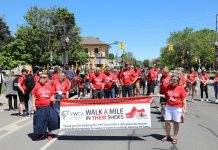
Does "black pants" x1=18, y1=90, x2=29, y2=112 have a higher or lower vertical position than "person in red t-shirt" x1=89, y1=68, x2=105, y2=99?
lower

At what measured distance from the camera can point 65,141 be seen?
9.05 m

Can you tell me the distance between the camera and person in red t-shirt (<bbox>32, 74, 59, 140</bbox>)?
9.25m

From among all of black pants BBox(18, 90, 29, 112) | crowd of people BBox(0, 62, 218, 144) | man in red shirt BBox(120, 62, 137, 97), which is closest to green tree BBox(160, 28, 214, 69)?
crowd of people BBox(0, 62, 218, 144)

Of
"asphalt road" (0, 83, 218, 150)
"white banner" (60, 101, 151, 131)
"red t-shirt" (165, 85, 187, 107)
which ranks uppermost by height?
"red t-shirt" (165, 85, 187, 107)

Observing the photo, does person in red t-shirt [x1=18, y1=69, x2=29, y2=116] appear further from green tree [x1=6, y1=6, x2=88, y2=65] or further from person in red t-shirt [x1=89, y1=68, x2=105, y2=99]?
green tree [x1=6, y1=6, x2=88, y2=65]

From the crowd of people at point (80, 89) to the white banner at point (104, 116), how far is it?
0.36 m

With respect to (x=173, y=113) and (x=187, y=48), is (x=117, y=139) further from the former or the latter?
(x=187, y=48)

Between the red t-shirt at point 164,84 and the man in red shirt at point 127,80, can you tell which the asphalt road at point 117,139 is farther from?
the man in red shirt at point 127,80

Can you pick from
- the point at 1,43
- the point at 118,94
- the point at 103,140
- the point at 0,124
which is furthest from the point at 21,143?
the point at 1,43

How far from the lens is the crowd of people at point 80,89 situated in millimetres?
8648

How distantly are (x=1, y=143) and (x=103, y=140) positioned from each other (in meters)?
2.32

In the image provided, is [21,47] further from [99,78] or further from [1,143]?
[1,143]

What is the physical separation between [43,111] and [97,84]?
17.7 ft

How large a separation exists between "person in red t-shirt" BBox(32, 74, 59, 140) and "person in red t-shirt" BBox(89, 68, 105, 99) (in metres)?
5.10
